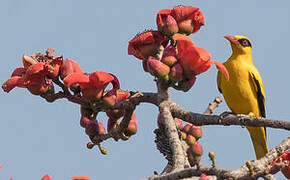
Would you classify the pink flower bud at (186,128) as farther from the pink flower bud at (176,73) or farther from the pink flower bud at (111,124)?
the pink flower bud at (176,73)

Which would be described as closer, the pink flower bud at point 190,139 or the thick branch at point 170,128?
the thick branch at point 170,128

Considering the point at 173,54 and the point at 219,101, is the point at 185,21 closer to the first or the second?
the point at 173,54

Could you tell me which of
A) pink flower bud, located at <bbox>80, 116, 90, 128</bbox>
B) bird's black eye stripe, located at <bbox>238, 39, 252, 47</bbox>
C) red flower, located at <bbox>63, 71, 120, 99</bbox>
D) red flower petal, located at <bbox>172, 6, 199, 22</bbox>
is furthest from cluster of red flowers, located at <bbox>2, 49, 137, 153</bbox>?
bird's black eye stripe, located at <bbox>238, 39, 252, 47</bbox>

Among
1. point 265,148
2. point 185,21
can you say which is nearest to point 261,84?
point 265,148

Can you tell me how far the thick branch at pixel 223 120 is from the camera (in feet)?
10.3

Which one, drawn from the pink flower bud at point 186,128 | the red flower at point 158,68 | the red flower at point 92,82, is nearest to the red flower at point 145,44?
the red flower at point 158,68

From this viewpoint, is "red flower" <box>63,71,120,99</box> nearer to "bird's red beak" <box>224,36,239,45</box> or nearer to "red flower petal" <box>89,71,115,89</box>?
"red flower petal" <box>89,71,115,89</box>

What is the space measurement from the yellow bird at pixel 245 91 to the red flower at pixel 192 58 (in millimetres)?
4065

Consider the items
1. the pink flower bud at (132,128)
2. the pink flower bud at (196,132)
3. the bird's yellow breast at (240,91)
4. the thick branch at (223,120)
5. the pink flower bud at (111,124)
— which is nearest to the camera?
the thick branch at (223,120)

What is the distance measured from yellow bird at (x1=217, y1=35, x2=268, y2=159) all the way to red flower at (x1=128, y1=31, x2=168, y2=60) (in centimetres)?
396

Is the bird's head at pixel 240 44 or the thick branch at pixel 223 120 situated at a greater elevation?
the bird's head at pixel 240 44

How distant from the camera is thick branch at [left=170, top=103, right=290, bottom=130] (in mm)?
3125

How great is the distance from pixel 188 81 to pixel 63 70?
862mm

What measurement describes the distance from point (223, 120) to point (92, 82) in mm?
911
